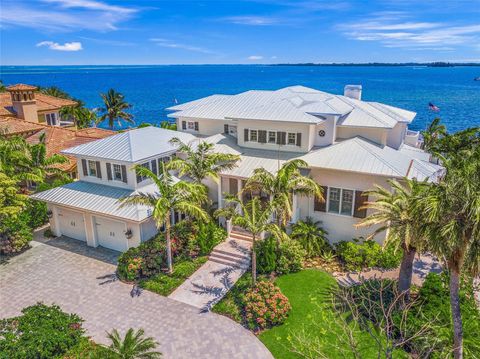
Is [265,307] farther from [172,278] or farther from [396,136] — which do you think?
[396,136]

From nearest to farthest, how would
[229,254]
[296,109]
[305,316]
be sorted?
[305,316] < [229,254] < [296,109]

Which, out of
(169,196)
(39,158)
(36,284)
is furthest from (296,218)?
(39,158)

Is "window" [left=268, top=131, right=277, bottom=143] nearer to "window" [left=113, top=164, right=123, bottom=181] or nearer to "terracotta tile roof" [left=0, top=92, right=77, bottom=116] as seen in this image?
"window" [left=113, top=164, right=123, bottom=181]

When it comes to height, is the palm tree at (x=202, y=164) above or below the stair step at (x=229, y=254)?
above

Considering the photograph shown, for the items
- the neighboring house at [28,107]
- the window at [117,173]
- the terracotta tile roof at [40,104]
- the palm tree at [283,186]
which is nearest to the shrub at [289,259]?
the palm tree at [283,186]

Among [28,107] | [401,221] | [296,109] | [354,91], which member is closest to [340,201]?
[401,221]

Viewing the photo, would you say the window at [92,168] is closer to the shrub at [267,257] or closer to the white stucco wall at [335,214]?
the shrub at [267,257]
